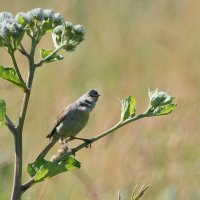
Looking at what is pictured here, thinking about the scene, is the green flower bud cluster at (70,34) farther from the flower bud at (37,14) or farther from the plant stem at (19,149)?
the plant stem at (19,149)

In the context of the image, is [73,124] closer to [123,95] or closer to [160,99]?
[160,99]

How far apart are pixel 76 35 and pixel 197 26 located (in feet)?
21.5

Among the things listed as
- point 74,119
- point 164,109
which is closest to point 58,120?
point 74,119

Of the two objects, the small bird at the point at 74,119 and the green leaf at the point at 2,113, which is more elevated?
the small bird at the point at 74,119

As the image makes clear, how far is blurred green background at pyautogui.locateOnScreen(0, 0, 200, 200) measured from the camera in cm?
534

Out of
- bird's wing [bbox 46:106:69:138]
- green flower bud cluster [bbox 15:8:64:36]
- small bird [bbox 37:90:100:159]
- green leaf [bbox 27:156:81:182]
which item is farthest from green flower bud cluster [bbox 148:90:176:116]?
bird's wing [bbox 46:106:69:138]

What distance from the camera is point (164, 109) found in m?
3.34

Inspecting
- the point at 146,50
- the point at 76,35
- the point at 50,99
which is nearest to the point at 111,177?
the point at 50,99

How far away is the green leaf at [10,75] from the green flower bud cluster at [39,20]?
0.18 meters

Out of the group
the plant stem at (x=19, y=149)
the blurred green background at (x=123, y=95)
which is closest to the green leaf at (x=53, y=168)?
the plant stem at (x=19, y=149)

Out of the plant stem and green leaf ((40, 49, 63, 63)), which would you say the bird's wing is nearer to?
green leaf ((40, 49, 63, 63))

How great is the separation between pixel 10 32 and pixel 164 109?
69 centimetres

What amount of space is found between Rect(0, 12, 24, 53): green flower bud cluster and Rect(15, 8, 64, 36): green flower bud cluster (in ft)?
0.31

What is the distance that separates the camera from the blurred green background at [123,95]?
17.5 ft
